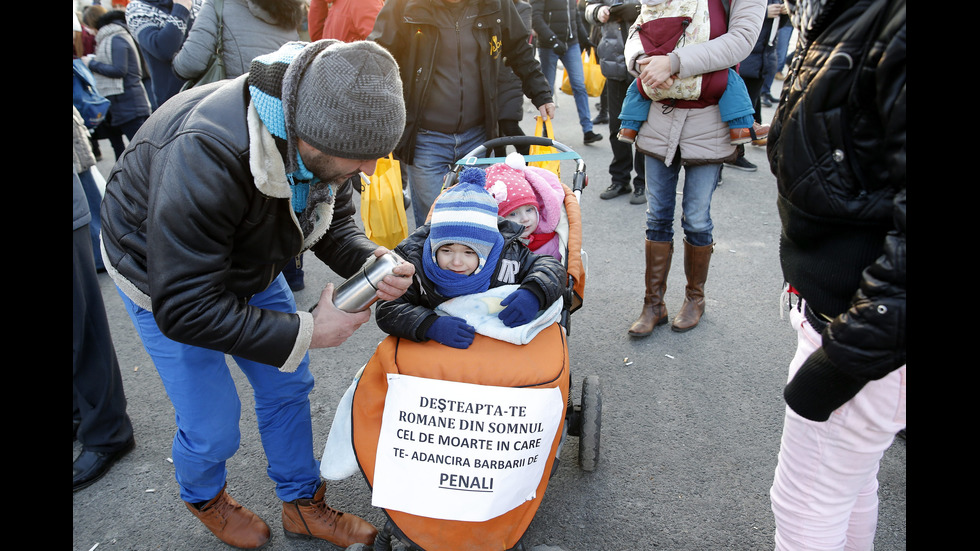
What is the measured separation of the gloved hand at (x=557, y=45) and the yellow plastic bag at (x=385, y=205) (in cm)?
388

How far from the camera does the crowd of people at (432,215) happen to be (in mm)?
1295

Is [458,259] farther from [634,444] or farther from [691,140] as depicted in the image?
[691,140]

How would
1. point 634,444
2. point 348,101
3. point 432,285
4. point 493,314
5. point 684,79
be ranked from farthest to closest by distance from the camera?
point 684,79
point 634,444
point 432,285
point 493,314
point 348,101

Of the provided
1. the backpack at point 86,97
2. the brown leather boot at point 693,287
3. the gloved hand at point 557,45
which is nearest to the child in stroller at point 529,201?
the brown leather boot at point 693,287

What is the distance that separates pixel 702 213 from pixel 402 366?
2133 mm

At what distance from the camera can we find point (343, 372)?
3.49 m

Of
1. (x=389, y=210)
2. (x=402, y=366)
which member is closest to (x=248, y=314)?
(x=402, y=366)

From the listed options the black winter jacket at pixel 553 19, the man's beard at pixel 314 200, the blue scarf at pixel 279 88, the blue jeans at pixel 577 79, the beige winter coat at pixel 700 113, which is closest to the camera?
the blue scarf at pixel 279 88

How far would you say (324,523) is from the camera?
235 cm

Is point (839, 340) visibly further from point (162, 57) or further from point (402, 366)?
point (162, 57)

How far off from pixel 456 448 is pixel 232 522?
1024 mm

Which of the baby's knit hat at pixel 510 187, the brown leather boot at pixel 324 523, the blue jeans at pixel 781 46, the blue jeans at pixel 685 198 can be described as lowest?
the blue jeans at pixel 781 46

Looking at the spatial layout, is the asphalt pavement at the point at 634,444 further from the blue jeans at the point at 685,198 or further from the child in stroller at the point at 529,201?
the child in stroller at the point at 529,201

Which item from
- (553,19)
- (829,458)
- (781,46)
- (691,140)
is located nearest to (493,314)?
(829,458)
